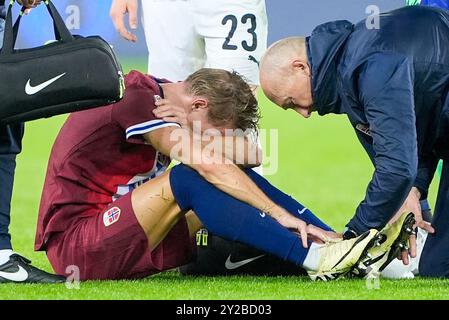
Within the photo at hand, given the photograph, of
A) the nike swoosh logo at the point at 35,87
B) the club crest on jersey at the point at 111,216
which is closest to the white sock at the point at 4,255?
the club crest on jersey at the point at 111,216

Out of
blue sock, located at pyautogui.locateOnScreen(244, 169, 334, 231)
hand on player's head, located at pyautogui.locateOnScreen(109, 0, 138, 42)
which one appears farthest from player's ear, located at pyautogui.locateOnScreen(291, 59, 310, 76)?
hand on player's head, located at pyautogui.locateOnScreen(109, 0, 138, 42)

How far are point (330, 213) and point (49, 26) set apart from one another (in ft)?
15.4

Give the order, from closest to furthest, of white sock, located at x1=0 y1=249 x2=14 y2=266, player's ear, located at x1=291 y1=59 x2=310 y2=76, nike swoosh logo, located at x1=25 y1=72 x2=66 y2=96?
nike swoosh logo, located at x1=25 y1=72 x2=66 y2=96
player's ear, located at x1=291 y1=59 x2=310 y2=76
white sock, located at x1=0 y1=249 x2=14 y2=266

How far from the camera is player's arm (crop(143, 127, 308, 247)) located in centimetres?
440

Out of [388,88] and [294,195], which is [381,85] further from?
[294,195]

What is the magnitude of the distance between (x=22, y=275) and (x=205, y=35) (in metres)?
2.04

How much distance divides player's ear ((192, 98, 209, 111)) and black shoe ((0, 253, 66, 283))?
0.80 metres

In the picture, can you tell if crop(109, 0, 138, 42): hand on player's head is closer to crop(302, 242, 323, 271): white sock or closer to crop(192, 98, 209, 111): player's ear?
crop(192, 98, 209, 111): player's ear

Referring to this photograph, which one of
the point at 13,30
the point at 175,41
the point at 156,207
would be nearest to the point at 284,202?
the point at 156,207

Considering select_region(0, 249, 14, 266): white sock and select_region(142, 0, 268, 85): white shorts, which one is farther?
select_region(142, 0, 268, 85): white shorts

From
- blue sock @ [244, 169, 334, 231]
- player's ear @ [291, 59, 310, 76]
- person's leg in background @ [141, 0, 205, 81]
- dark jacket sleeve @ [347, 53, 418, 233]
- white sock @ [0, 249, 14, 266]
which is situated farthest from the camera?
person's leg in background @ [141, 0, 205, 81]

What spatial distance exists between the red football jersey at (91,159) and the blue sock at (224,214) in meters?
0.29

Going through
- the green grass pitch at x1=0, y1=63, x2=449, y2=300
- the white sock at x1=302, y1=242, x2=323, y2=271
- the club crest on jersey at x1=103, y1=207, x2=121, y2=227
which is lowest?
the green grass pitch at x1=0, y1=63, x2=449, y2=300
